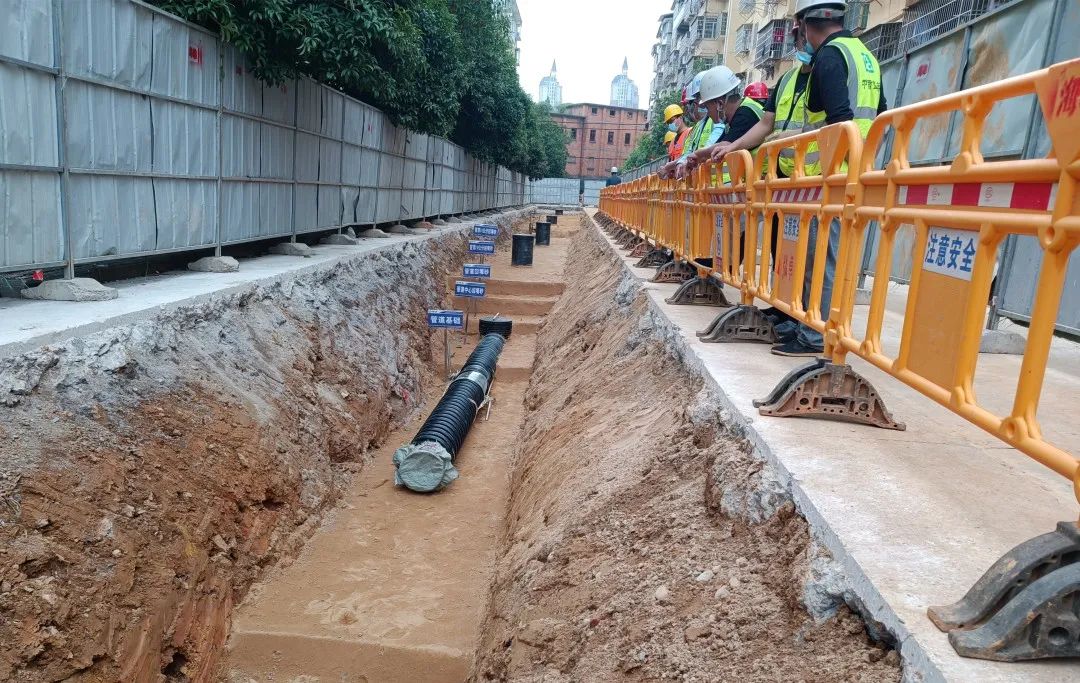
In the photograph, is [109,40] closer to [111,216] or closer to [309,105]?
[111,216]

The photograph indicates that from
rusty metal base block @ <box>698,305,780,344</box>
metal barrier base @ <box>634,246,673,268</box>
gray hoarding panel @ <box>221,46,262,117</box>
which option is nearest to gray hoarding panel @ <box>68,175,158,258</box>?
gray hoarding panel @ <box>221,46,262,117</box>

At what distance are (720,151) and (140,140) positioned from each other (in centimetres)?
480

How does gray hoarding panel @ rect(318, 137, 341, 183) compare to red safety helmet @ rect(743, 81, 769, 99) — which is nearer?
red safety helmet @ rect(743, 81, 769, 99)

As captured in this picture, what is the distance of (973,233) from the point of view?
6.94 feet

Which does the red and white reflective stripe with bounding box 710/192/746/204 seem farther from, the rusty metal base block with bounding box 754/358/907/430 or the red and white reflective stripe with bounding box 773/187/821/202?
the rusty metal base block with bounding box 754/358/907/430

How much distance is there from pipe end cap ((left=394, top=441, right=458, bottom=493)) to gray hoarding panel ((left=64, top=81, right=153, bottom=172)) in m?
3.33

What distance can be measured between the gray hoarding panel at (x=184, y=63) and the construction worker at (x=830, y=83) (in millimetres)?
5323

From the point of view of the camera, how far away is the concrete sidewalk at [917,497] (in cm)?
174

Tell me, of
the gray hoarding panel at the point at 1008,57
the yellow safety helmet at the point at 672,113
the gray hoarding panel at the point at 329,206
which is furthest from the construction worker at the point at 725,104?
the yellow safety helmet at the point at 672,113

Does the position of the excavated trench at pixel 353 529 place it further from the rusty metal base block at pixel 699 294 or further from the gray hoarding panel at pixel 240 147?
the gray hoarding panel at pixel 240 147

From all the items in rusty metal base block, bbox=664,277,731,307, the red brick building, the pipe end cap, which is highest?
the red brick building

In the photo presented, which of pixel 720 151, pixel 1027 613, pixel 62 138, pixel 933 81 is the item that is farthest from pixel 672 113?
pixel 1027 613

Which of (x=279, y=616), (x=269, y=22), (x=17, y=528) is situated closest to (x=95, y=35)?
(x=269, y=22)

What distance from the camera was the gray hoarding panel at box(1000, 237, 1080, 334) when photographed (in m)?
5.55
